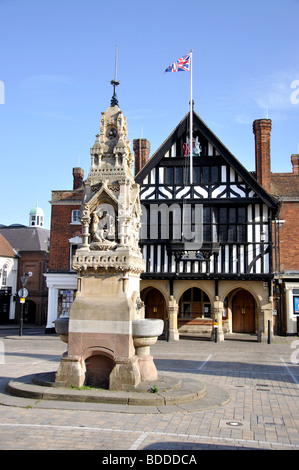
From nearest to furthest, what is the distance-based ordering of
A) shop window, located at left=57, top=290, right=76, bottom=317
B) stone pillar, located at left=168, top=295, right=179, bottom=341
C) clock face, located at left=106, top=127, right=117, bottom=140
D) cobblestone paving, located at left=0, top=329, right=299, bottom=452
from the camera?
1. cobblestone paving, located at left=0, top=329, right=299, bottom=452
2. clock face, located at left=106, top=127, right=117, bottom=140
3. stone pillar, located at left=168, top=295, right=179, bottom=341
4. shop window, located at left=57, top=290, right=76, bottom=317

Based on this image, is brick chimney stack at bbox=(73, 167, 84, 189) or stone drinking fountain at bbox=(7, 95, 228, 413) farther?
brick chimney stack at bbox=(73, 167, 84, 189)

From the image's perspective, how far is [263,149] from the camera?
25.9 meters

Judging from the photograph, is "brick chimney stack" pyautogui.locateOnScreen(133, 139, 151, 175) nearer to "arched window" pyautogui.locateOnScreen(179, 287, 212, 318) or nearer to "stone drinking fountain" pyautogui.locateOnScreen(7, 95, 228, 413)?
"arched window" pyautogui.locateOnScreen(179, 287, 212, 318)

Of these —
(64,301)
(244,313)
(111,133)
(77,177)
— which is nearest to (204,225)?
(244,313)

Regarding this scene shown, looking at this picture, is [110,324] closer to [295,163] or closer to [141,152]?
[141,152]

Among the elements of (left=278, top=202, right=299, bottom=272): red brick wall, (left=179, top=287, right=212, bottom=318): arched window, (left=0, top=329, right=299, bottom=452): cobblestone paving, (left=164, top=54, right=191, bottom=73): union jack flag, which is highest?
(left=164, top=54, right=191, bottom=73): union jack flag

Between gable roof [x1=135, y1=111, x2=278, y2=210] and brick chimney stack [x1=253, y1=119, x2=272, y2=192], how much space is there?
72.2 inches

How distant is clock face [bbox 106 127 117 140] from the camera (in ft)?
35.2

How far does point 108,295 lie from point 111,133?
4.02 metres

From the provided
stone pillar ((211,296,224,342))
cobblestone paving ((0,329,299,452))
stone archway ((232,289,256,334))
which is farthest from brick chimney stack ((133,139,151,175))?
cobblestone paving ((0,329,299,452))

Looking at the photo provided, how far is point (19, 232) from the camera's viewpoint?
4525cm

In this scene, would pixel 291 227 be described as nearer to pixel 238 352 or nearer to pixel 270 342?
pixel 270 342

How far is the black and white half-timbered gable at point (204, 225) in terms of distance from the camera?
23688 mm

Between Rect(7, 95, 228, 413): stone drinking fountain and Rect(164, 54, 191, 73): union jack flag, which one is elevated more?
Rect(164, 54, 191, 73): union jack flag
